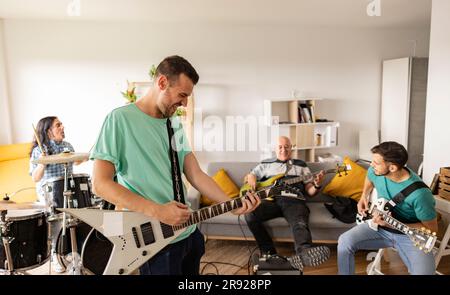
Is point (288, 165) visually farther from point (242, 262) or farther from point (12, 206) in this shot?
point (12, 206)

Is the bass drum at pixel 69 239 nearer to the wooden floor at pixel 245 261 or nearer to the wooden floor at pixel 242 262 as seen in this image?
the wooden floor at pixel 242 262

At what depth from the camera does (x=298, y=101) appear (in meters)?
4.84

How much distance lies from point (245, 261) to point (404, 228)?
1403mm

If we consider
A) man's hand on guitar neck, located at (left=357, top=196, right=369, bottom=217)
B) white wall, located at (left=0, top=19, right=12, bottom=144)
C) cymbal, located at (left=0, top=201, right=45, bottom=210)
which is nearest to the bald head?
man's hand on guitar neck, located at (left=357, top=196, right=369, bottom=217)

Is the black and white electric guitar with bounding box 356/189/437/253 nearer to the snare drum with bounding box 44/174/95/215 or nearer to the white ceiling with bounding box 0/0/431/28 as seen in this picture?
the snare drum with bounding box 44/174/95/215

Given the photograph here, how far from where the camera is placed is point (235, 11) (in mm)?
4008

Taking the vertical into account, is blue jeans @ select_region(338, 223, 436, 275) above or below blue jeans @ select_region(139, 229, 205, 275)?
below

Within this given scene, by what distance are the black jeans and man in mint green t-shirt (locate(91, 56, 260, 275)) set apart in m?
1.65

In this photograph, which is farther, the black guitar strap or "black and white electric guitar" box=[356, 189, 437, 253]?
the black guitar strap

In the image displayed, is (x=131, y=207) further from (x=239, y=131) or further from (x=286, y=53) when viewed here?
(x=286, y=53)

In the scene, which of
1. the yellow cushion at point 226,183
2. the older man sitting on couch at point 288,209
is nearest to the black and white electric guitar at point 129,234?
the older man sitting on couch at point 288,209

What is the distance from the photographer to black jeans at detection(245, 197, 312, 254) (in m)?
2.83

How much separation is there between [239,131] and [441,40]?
2.74 metres
